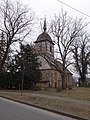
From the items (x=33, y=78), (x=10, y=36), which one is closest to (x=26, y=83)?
(x=33, y=78)

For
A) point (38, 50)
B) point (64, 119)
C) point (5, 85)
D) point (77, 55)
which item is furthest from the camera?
point (77, 55)

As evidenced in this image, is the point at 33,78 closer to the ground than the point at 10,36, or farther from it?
closer to the ground

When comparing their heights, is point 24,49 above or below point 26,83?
above

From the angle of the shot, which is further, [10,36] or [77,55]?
[77,55]

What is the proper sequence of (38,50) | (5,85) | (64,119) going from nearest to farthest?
1. (64,119)
2. (38,50)
3. (5,85)

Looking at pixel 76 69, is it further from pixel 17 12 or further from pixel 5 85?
pixel 17 12

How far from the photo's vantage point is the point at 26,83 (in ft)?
187

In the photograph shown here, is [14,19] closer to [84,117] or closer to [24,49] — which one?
[24,49]

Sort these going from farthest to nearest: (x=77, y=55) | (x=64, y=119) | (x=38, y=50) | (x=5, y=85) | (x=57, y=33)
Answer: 1. (x=77, y=55)
2. (x=5, y=85)
3. (x=38, y=50)
4. (x=57, y=33)
5. (x=64, y=119)

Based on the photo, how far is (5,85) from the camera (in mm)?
61125

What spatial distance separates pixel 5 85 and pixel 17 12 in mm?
17245

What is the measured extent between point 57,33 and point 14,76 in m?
13.8

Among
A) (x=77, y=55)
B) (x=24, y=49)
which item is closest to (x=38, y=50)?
(x=24, y=49)

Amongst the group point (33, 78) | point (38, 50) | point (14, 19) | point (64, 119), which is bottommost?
point (64, 119)
